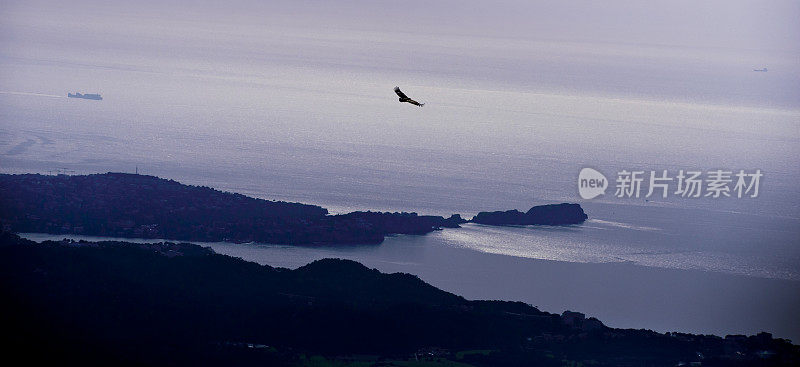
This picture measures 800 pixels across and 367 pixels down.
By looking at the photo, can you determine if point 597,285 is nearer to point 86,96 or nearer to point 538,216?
point 538,216

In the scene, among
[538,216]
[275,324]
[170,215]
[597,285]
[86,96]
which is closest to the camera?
[275,324]

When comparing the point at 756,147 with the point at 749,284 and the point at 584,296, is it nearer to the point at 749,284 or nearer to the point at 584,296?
the point at 749,284

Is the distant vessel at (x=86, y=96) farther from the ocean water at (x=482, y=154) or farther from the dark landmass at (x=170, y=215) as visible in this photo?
the dark landmass at (x=170, y=215)

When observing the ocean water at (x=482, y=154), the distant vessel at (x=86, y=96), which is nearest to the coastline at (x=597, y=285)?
the ocean water at (x=482, y=154)

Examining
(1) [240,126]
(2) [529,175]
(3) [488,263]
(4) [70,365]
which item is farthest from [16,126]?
(4) [70,365]

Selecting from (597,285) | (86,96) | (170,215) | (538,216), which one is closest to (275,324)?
(597,285)
